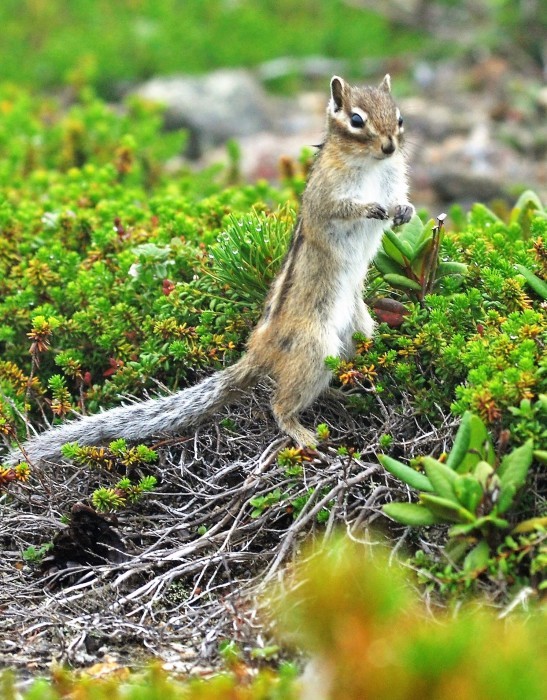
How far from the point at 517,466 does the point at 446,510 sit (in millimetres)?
307

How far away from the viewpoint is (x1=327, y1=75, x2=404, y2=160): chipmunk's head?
487 cm

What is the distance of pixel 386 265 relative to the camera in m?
5.11

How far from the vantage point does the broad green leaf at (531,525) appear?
3734 millimetres

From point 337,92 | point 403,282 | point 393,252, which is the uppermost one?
point 337,92

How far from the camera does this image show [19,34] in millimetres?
14781

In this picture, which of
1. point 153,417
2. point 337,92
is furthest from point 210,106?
point 153,417

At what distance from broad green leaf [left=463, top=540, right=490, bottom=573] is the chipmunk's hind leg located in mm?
1126

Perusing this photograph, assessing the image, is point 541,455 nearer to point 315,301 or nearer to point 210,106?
point 315,301

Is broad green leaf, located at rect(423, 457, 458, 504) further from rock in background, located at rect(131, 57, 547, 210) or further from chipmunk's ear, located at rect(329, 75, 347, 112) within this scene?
rock in background, located at rect(131, 57, 547, 210)

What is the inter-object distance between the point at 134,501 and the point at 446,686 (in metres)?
2.44

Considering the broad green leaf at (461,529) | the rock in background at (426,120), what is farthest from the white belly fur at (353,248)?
the rock in background at (426,120)

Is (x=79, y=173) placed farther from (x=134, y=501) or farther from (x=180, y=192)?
(x=134, y=501)

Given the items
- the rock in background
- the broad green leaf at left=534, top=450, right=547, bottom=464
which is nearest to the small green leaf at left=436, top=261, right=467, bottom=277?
the broad green leaf at left=534, top=450, right=547, bottom=464

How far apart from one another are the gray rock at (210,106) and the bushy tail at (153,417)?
7.64 m
